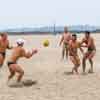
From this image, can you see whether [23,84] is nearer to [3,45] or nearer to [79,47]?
[3,45]

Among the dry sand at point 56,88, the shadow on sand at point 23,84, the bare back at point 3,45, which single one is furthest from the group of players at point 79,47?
the bare back at point 3,45

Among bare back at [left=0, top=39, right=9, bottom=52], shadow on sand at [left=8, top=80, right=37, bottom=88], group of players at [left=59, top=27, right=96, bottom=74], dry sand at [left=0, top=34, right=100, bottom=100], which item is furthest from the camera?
bare back at [left=0, top=39, right=9, bottom=52]

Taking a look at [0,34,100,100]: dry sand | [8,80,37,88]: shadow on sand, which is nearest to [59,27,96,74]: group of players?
[0,34,100,100]: dry sand

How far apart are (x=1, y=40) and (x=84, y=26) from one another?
7845 centimetres

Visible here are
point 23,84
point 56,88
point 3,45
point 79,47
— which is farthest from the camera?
point 3,45

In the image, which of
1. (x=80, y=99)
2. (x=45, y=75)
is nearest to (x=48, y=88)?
(x=80, y=99)

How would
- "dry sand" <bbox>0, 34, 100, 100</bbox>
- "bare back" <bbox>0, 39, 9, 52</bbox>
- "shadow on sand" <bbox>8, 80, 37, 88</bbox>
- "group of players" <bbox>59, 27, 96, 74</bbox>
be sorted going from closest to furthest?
"dry sand" <bbox>0, 34, 100, 100</bbox>, "shadow on sand" <bbox>8, 80, 37, 88</bbox>, "group of players" <bbox>59, 27, 96, 74</bbox>, "bare back" <bbox>0, 39, 9, 52</bbox>

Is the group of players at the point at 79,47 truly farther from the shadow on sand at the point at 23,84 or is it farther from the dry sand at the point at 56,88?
the shadow on sand at the point at 23,84

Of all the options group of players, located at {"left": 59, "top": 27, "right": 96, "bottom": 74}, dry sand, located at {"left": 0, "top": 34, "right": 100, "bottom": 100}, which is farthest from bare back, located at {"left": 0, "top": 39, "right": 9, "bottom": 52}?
group of players, located at {"left": 59, "top": 27, "right": 96, "bottom": 74}

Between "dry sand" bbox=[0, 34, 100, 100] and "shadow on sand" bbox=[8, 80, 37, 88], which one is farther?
"shadow on sand" bbox=[8, 80, 37, 88]

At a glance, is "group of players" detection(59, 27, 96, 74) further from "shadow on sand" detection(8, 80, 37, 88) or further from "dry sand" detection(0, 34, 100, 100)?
"shadow on sand" detection(8, 80, 37, 88)

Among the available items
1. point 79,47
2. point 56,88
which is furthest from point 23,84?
point 79,47

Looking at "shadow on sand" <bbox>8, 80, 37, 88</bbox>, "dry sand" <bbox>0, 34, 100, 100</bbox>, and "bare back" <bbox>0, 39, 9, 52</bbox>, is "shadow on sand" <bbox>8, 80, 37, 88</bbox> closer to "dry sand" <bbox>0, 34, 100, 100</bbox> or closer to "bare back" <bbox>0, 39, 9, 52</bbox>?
"dry sand" <bbox>0, 34, 100, 100</bbox>

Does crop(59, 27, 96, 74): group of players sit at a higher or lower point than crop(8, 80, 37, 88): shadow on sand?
higher
